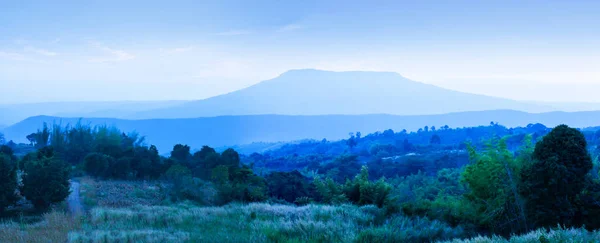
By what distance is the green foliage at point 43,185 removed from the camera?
1825 cm

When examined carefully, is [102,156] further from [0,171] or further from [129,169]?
[0,171]

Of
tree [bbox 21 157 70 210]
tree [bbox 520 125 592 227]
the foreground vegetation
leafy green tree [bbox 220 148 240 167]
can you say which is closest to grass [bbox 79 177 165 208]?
the foreground vegetation

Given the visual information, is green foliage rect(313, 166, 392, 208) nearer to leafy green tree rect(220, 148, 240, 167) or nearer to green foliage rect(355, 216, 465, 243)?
green foliage rect(355, 216, 465, 243)

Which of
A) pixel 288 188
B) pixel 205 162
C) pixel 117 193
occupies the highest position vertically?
pixel 117 193

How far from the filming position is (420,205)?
15219 mm

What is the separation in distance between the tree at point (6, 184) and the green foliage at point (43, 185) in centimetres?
60

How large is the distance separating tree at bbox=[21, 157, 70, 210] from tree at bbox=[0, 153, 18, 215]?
23.5 inches

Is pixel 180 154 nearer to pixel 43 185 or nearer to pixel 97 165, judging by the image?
pixel 97 165

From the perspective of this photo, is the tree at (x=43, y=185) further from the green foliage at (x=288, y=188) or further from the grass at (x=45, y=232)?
the green foliage at (x=288, y=188)

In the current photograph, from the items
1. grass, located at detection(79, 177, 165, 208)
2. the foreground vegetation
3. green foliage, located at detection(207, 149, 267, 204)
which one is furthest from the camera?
green foliage, located at detection(207, 149, 267, 204)

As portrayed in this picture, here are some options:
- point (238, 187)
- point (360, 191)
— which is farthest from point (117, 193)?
point (360, 191)

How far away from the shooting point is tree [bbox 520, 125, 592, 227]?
10938 mm

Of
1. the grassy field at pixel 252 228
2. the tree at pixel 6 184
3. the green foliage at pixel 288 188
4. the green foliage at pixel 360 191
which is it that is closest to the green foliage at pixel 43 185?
the tree at pixel 6 184

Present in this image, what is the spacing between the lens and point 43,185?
1823cm
